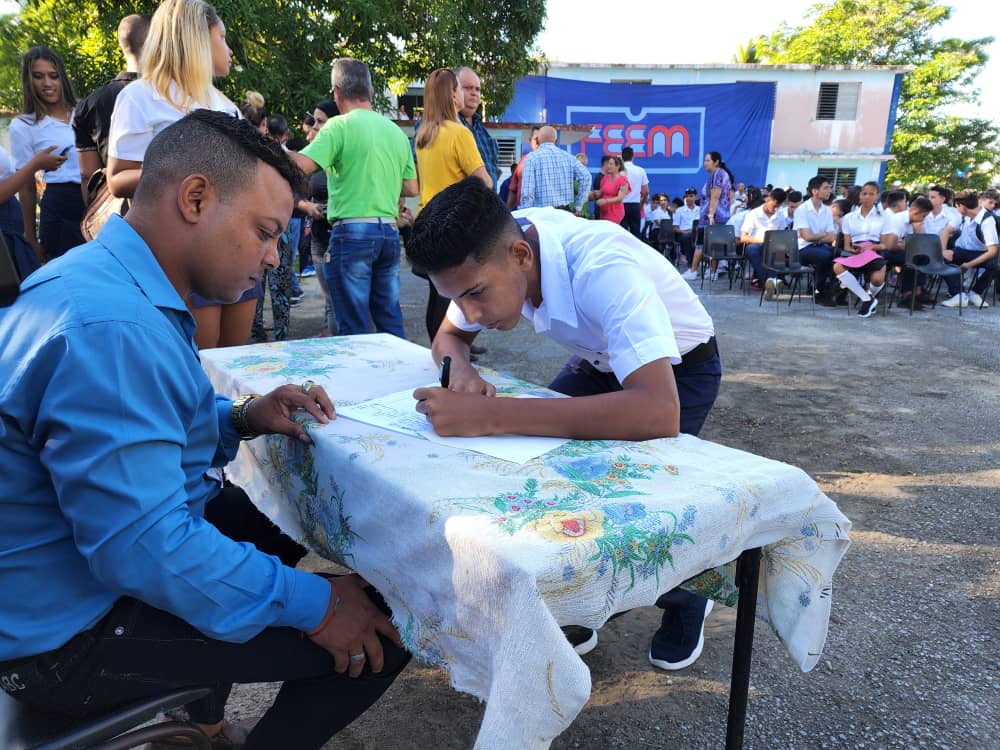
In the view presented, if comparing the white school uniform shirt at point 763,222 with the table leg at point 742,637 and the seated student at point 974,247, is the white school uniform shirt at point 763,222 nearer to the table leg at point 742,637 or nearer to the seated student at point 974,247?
the seated student at point 974,247

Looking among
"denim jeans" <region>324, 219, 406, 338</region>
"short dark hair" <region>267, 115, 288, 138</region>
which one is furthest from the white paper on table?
"short dark hair" <region>267, 115, 288, 138</region>

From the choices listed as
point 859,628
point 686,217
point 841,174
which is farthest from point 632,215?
point 841,174

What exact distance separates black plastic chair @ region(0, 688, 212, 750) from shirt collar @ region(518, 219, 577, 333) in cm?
110

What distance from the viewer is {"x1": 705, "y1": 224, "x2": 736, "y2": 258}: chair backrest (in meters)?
9.55

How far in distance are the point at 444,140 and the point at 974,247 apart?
8.11 m

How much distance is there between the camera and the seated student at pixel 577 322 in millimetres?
1373

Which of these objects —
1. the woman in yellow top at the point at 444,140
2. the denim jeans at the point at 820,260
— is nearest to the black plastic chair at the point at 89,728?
the woman in yellow top at the point at 444,140

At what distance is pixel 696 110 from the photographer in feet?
59.7

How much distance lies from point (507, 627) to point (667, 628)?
1.34 metres

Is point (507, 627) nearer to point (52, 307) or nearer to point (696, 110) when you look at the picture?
point (52, 307)

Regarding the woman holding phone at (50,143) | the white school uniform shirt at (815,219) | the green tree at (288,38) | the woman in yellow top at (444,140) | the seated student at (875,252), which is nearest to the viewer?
the woman holding phone at (50,143)

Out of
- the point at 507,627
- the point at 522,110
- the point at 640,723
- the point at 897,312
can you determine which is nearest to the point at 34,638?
the point at 507,627

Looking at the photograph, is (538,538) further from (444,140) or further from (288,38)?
(288,38)

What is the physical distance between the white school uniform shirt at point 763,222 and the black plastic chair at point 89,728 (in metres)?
9.40
